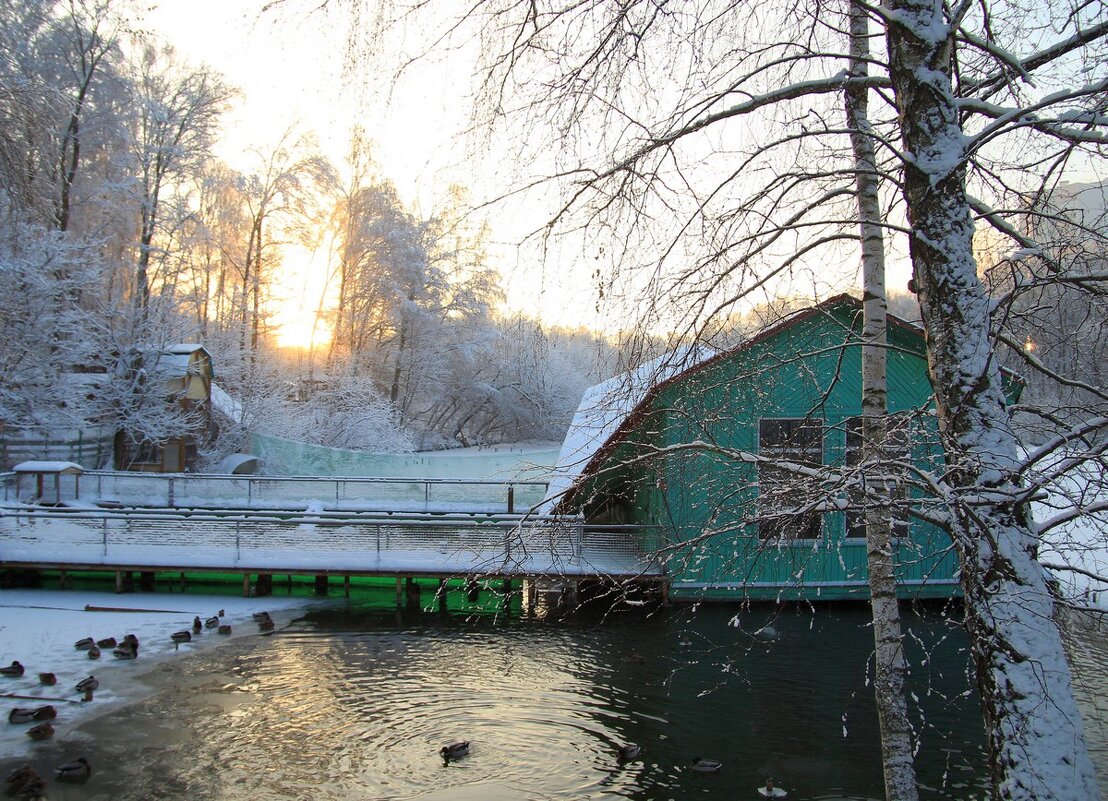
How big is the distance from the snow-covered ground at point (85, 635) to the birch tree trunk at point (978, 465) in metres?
10.4

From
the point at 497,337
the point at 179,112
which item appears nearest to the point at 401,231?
the point at 497,337

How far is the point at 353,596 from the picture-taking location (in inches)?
721

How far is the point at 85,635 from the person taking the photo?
14492 mm

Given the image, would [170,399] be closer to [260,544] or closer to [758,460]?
[260,544]

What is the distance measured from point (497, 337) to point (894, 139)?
3529 centimetres

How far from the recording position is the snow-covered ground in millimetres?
11031

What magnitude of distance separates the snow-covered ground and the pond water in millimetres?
463

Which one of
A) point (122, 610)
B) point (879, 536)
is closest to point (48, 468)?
point (122, 610)

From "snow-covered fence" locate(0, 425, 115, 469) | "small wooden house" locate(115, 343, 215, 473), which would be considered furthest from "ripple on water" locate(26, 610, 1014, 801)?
"small wooden house" locate(115, 343, 215, 473)

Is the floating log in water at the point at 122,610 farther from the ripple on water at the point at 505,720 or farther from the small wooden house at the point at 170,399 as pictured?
the small wooden house at the point at 170,399

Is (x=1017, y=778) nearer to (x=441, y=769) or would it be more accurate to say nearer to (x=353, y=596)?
(x=441, y=769)

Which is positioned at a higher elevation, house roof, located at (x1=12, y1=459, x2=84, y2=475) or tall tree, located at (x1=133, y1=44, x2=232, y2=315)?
tall tree, located at (x1=133, y1=44, x2=232, y2=315)

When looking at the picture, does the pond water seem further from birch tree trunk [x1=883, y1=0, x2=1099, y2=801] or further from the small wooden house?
the small wooden house

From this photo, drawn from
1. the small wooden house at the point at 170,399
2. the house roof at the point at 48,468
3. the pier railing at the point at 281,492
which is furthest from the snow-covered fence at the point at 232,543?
the small wooden house at the point at 170,399
